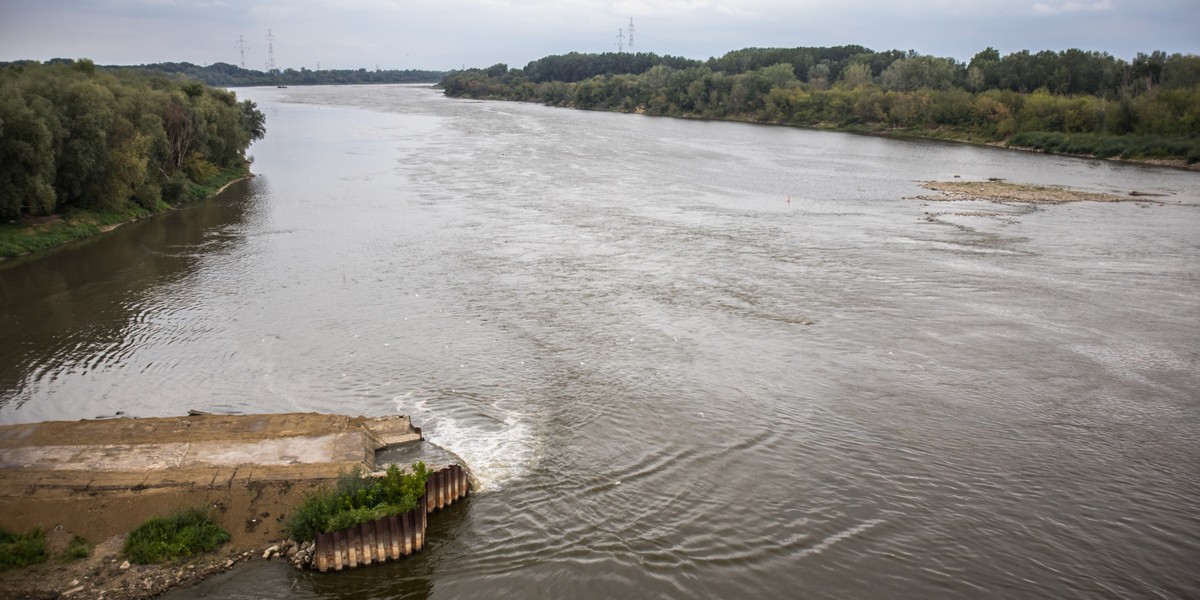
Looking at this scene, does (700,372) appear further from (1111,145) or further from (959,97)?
(959,97)

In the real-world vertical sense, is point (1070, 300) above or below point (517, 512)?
above

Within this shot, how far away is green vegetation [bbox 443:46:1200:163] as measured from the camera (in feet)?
230

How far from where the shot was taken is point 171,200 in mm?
44031

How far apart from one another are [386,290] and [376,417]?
11012 millimetres

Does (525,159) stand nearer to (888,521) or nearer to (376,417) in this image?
(376,417)

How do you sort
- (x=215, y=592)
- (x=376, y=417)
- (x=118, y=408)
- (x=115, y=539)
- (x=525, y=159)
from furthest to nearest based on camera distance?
(x=525, y=159)
(x=118, y=408)
(x=376, y=417)
(x=115, y=539)
(x=215, y=592)

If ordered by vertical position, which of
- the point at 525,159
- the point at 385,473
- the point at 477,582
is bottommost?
the point at 477,582

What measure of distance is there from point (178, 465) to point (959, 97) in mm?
93736

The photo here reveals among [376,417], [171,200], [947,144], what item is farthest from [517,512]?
[947,144]

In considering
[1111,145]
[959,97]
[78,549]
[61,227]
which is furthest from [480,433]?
[959,97]

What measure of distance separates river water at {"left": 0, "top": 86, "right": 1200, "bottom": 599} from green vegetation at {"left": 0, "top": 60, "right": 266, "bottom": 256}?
83.6 inches

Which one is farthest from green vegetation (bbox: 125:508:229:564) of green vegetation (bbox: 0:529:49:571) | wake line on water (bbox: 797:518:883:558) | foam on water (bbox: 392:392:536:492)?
wake line on water (bbox: 797:518:883:558)

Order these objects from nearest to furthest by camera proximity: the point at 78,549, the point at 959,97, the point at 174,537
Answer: the point at 78,549 < the point at 174,537 < the point at 959,97

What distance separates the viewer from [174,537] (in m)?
12.0
